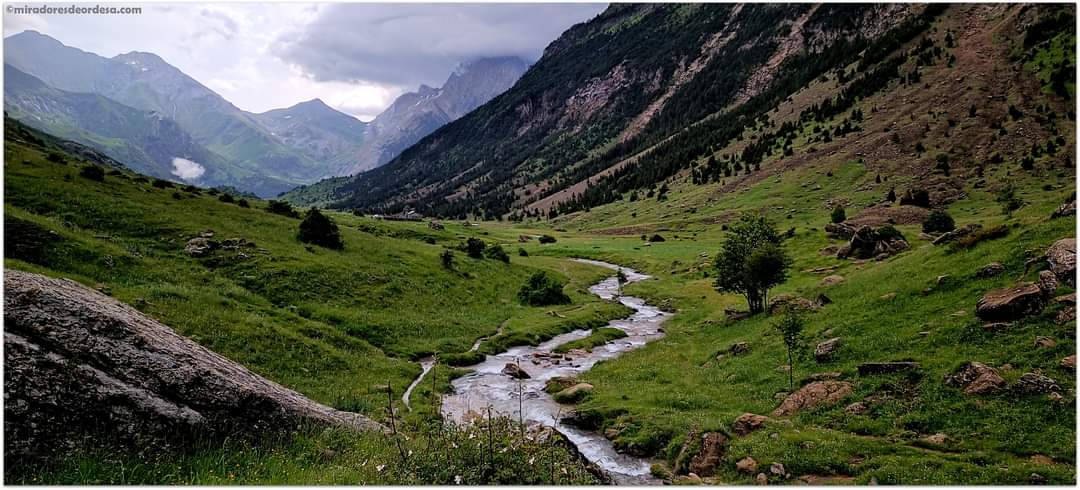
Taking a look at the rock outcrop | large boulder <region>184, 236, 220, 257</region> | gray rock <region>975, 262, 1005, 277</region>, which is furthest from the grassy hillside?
gray rock <region>975, 262, 1005, 277</region>

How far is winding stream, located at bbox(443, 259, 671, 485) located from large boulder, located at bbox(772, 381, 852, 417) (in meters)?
7.39

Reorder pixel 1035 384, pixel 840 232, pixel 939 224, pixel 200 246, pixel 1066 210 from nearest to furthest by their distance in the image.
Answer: pixel 1035 384 → pixel 1066 210 → pixel 200 246 → pixel 939 224 → pixel 840 232

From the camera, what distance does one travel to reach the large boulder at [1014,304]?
857 inches

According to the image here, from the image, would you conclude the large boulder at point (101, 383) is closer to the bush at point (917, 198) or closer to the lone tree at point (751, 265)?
the lone tree at point (751, 265)

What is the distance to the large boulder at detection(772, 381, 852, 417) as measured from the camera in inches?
857

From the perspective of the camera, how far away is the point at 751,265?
140 ft

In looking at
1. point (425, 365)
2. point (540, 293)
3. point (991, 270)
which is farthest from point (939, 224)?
point (425, 365)

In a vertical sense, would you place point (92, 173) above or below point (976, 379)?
above

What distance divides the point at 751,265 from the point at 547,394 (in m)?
23.1

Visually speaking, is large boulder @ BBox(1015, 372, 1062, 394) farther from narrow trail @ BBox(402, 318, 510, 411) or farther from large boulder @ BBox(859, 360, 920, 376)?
narrow trail @ BBox(402, 318, 510, 411)

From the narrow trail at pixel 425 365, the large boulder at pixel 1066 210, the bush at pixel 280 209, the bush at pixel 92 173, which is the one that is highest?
the bush at pixel 92 173

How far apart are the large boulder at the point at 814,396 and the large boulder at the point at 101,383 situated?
19.9 meters

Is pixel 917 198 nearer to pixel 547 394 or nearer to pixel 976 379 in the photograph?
pixel 976 379

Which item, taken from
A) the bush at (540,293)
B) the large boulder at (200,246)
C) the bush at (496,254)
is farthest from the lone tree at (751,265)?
the large boulder at (200,246)
